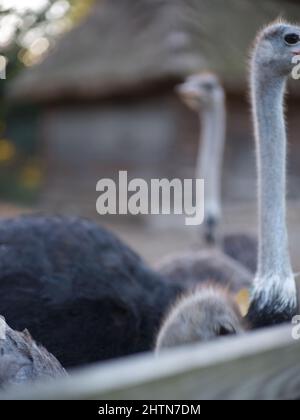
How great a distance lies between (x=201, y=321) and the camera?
189 cm

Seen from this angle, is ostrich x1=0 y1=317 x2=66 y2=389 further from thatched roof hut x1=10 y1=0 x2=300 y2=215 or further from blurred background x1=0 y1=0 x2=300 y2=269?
thatched roof hut x1=10 y1=0 x2=300 y2=215

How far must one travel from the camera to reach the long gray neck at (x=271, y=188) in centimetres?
188

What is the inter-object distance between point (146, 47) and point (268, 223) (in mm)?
7079

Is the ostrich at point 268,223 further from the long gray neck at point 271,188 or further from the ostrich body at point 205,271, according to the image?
the ostrich body at point 205,271

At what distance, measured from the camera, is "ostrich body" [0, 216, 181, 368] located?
76.9 inches

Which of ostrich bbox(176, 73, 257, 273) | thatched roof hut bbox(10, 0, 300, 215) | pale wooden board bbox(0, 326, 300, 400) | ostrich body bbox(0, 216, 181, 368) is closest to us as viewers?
pale wooden board bbox(0, 326, 300, 400)

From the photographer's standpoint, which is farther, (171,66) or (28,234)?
(171,66)

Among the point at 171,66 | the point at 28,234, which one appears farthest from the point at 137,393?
the point at 171,66

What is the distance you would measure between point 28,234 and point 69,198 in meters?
8.38

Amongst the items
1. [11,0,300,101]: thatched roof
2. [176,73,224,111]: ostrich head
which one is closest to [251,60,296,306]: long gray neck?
[176,73,224,111]: ostrich head

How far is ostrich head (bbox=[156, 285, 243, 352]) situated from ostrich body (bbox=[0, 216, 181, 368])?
6.8 inches

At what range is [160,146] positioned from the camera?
884cm

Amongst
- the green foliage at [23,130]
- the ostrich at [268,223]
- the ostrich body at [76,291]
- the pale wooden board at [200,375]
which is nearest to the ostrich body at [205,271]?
the ostrich body at [76,291]
